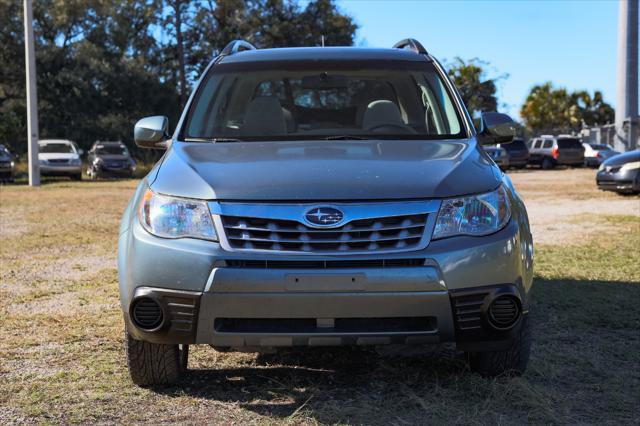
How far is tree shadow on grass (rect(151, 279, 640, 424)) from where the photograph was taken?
366cm

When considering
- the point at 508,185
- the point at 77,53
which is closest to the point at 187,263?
the point at 508,185

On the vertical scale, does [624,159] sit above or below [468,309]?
above

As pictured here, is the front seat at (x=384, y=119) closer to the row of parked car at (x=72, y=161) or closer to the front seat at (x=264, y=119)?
the front seat at (x=264, y=119)

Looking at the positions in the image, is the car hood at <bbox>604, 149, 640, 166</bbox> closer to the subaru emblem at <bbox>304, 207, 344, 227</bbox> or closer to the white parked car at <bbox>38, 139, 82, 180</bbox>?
the subaru emblem at <bbox>304, 207, 344, 227</bbox>

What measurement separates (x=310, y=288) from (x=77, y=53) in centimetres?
4196

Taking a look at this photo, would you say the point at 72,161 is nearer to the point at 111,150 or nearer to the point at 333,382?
the point at 111,150

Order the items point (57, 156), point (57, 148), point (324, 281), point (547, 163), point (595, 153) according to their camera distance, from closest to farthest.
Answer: point (324, 281), point (57, 156), point (57, 148), point (595, 153), point (547, 163)

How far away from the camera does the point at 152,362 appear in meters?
3.89

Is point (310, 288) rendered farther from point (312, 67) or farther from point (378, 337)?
point (312, 67)

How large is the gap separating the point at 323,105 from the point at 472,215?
2291mm

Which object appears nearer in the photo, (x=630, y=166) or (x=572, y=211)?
(x=572, y=211)

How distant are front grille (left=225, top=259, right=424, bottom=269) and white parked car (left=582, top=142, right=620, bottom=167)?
119 feet

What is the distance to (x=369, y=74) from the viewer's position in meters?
5.09

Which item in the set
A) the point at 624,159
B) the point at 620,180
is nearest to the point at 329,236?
the point at 620,180
